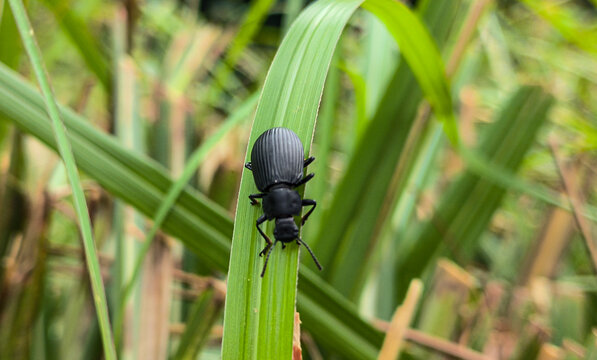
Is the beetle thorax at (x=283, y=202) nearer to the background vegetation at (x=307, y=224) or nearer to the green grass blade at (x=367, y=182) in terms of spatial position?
the background vegetation at (x=307, y=224)

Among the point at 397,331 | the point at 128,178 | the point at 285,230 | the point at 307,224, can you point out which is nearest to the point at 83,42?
the point at 128,178

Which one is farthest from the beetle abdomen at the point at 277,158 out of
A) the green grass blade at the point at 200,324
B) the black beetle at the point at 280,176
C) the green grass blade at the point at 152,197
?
the green grass blade at the point at 200,324

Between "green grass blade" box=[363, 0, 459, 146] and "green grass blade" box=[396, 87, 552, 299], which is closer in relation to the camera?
"green grass blade" box=[363, 0, 459, 146]

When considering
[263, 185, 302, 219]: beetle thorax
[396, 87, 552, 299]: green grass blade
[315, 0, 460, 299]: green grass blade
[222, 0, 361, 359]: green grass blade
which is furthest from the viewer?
[396, 87, 552, 299]: green grass blade

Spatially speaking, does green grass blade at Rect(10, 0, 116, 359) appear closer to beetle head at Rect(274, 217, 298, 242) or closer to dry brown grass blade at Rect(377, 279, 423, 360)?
beetle head at Rect(274, 217, 298, 242)

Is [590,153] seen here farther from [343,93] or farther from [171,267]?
[171,267]

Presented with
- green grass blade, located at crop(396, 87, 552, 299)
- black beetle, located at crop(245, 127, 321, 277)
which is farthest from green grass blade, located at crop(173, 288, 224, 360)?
green grass blade, located at crop(396, 87, 552, 299)

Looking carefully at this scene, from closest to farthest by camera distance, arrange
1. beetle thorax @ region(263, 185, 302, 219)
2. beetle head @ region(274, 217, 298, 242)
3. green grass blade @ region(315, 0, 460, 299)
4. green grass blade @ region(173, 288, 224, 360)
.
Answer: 1. beetle head @ region(274, 217, 298, 242)
2. beetle thorax @ region(263, 185, 302, 219)
3. green grass blade @ region(173, 288, 224, 360)
4. green grass blade @ region(315, 0, 460, 299)

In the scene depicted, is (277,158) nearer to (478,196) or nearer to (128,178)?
(128,178)
